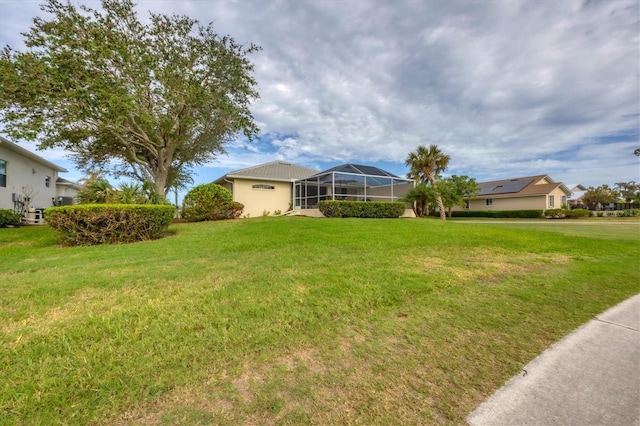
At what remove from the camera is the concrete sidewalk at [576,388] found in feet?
5.58

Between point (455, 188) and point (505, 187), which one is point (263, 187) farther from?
point (505, 187)

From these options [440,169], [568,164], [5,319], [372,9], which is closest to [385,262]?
[5,319]

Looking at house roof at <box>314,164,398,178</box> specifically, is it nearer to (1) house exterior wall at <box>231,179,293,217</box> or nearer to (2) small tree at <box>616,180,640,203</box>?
(1) house exterior wall at <box>231,179,293,217</box>

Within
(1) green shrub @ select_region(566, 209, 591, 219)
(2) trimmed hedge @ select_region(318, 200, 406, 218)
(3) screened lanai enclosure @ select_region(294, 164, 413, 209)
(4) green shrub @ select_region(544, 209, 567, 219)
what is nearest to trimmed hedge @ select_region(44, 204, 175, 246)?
(2) trimmed hedge @ select_region(318, 200, 406, 218)

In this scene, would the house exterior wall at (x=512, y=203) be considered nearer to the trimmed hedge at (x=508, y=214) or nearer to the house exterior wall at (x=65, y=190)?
the trimmed hedge at (x=508, y=214)

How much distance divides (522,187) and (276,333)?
38.4 m

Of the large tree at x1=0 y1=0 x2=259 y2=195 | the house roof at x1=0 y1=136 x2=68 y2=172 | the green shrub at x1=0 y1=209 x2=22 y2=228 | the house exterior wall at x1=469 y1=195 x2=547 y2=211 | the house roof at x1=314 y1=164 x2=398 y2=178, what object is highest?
the large tree at x1=0 y1=0 x2=259 y2=195

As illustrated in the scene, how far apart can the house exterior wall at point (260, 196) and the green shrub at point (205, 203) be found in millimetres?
5310

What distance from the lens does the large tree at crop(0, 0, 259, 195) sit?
1134cm

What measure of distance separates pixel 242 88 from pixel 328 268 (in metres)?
14.1

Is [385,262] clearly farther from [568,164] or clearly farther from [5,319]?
[568,164]

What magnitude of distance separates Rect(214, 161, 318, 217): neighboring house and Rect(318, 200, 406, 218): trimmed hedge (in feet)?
14.9

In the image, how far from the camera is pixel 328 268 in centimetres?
497

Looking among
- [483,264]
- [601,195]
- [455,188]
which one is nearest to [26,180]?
[483,264]
